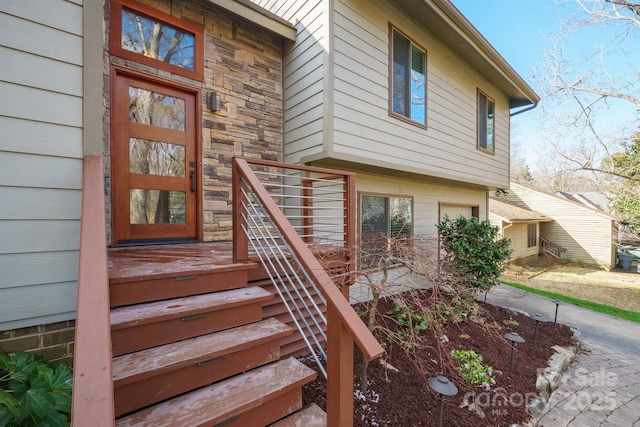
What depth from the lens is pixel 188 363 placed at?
61.8 inches

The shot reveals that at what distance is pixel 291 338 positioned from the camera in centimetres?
283

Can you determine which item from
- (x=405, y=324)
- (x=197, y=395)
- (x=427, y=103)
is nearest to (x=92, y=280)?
(x=197, y=395)

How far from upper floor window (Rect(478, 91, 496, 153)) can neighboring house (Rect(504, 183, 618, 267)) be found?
1158 cm

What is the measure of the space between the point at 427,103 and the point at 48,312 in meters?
5.96

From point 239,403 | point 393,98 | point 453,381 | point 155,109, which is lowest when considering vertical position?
point 453,381

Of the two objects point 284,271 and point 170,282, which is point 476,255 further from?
point 170,282

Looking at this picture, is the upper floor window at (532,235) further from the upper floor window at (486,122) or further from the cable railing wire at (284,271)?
the cable railing wire at (284,271)

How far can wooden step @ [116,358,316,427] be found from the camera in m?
1.40

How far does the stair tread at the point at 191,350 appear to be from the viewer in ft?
4.83

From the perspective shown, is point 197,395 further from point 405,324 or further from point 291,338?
point 405,324

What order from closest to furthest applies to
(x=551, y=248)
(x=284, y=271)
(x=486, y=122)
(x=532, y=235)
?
(x=284, y=271) < (x=486, y=122) < (x=532, y=235) < (x=551, y=248)

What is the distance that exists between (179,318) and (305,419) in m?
1.02

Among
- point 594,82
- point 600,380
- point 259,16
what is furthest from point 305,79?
point 594,82

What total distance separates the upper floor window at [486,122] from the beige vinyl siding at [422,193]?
49.3 inches
